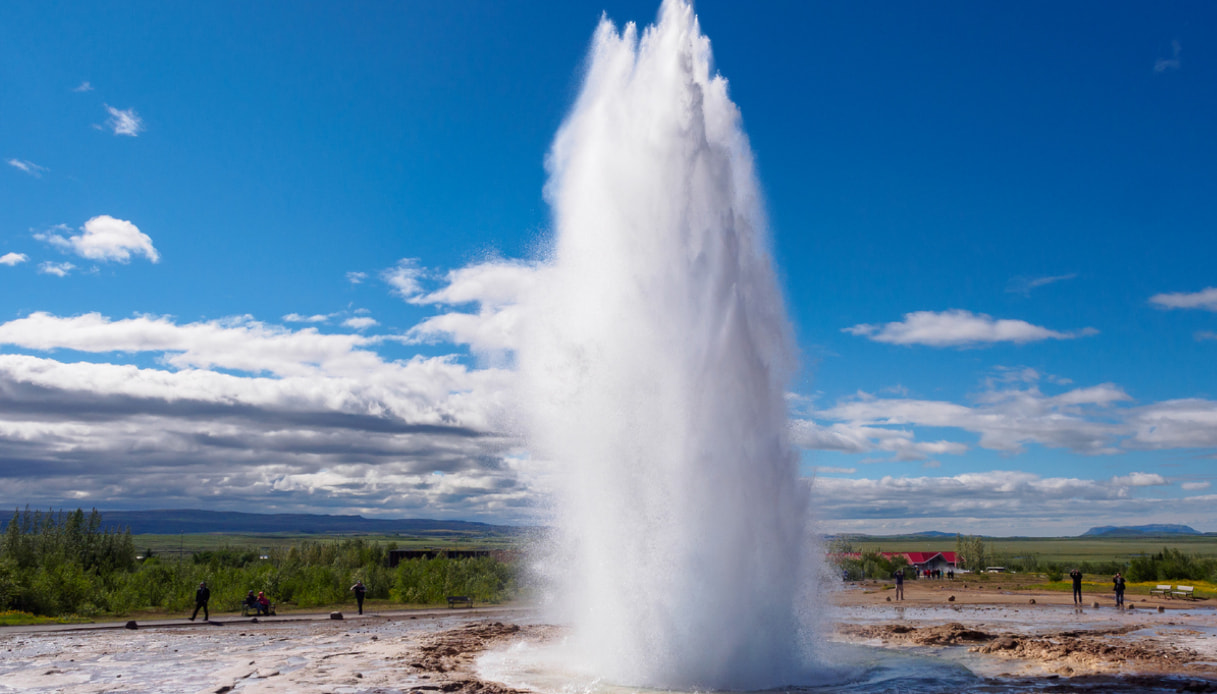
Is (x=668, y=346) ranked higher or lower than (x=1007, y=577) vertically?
higher

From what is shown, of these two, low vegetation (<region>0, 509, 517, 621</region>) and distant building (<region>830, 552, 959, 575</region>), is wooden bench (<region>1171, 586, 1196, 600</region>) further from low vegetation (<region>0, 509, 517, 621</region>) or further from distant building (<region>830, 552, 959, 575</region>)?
distant building (<region>830, 552, 959, 575</region>)

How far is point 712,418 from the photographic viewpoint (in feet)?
55.1

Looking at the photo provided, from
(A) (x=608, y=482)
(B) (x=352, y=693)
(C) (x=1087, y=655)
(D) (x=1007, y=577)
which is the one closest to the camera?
(B) (x=352, y=693)

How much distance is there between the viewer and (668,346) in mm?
17812

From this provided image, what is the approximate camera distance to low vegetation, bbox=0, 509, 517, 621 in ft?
119

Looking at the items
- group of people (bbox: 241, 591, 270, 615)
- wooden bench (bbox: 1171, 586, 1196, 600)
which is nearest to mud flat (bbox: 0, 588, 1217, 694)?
group of people (bbox: 241, 591, 270, 615)

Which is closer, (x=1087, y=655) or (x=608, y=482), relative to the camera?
(x=608, y=482)

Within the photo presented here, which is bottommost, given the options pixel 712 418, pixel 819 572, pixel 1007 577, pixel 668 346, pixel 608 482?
pixel 1007 577

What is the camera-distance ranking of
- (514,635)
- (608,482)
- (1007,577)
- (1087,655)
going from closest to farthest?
(608,482)
(1087,655)
(514,635)
(1007,577)

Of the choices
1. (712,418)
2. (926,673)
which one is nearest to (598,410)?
(712,418)

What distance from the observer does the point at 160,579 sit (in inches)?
1700

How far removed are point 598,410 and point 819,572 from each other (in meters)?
6.27

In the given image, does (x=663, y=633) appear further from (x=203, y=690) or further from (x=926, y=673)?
(x=203, y=690)

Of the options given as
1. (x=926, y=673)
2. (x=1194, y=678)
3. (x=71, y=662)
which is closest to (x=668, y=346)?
(x=926, y=673)
